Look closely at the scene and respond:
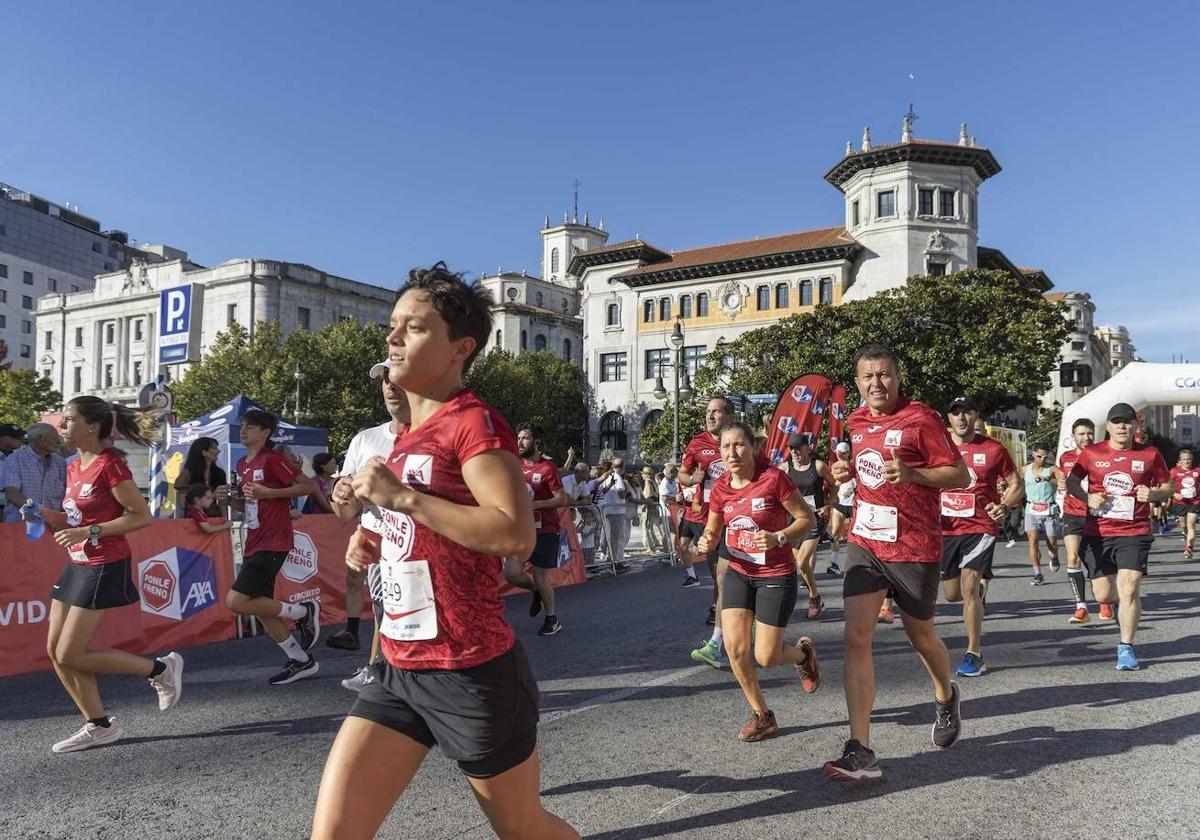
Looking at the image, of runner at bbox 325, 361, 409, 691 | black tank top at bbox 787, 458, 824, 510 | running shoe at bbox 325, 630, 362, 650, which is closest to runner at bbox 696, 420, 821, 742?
runner at bbox 325, 361, 409, 691

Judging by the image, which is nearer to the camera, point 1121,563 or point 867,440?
point 867,440

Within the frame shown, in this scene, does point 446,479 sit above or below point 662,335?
below

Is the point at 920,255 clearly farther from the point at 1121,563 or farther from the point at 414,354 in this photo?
the point at 414,354

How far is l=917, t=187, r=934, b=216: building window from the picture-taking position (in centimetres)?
5081

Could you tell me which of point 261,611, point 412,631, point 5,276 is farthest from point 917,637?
point 5,276

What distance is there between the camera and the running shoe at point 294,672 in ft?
21.8

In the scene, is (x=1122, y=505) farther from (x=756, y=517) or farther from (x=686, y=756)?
(x=686, y=756)

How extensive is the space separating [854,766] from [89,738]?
13.3 feet

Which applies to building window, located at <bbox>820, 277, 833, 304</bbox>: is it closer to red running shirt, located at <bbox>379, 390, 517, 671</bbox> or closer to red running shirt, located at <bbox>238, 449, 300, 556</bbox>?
red running shirt, located at <bbox>238, 449, 300, 556</bbox>

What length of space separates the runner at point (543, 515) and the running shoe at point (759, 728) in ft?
12.0

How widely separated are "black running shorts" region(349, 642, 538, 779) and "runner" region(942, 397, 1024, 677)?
509cm

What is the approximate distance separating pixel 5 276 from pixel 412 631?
108474 mm

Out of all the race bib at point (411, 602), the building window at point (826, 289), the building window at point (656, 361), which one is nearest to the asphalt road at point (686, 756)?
the race bib at point (411, 602)

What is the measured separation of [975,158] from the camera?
51219 mm
